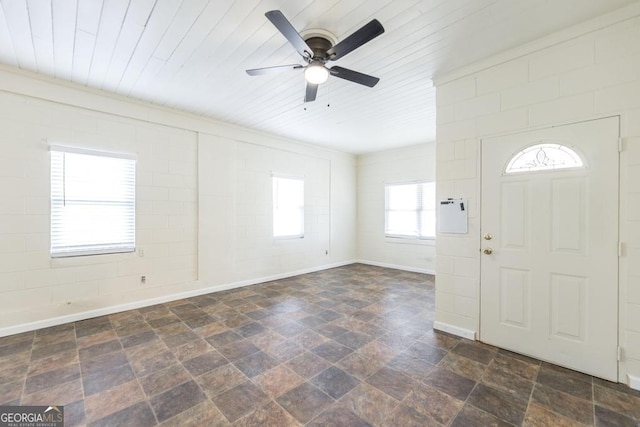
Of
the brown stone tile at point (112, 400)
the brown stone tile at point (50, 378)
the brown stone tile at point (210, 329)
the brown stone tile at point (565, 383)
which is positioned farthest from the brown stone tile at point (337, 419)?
the brown stone tile at point (50, 378)

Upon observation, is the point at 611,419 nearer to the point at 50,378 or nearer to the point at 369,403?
the point at 369,403

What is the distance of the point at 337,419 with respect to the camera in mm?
1752

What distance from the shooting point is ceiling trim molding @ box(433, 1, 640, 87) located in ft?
6.67

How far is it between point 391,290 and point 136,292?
3.92 m

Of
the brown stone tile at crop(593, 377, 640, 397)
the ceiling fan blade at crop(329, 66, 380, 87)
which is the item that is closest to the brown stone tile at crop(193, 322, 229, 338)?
the ceiling fan blade at crop(329, 66, 380, 87)

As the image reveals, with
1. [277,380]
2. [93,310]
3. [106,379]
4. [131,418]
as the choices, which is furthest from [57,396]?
[93,310]

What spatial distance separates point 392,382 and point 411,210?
14.9 ft

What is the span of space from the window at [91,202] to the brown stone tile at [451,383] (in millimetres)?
3985

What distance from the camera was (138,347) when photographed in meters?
2.69

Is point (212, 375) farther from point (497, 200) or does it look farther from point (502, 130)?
point (502, 130)

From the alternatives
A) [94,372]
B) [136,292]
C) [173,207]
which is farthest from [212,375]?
[173,207]

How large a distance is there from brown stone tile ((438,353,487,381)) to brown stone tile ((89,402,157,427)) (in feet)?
7.40

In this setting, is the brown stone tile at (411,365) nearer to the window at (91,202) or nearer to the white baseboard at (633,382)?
the white baseboard at (633,382)

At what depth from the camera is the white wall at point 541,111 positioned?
204cm
